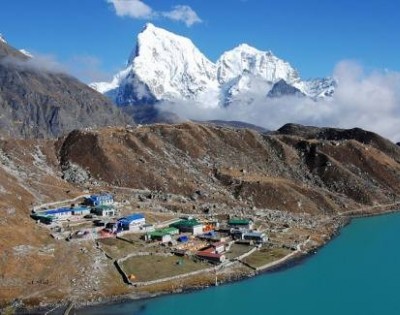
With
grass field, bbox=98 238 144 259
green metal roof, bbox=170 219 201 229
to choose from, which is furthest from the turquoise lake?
green metal roof, bbox=170 219 201 229

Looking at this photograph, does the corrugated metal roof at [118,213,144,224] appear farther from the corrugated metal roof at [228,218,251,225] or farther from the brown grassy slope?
the corrugated metal roof at [228,218,251,225]

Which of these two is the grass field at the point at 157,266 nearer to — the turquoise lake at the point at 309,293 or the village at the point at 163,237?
the village at the point at 163,237

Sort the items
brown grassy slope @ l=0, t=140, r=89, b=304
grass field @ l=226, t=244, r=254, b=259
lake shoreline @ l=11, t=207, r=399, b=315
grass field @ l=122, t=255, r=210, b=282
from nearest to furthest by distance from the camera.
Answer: lake shoreline @ l=11, t=207, r=399, b=315, brown grassy slope @ l=0, t=140, r=89, b=304, grass field @ l=122, t=255, r=210, b=282, grass field @ l=226, t=244, r=254, b=259

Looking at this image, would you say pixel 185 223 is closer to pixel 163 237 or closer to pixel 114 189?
pixel 163 237

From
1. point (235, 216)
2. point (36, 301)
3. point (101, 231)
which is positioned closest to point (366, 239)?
point (235, 216)

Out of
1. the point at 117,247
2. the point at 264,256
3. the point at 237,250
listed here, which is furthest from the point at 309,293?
the point at 117,247

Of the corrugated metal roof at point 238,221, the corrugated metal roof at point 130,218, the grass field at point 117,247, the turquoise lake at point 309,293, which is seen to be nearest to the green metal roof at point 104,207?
the corrugated metal roof at point 130,218

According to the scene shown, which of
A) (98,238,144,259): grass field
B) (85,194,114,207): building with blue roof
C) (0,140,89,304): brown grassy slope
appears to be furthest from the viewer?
(85,194,114,207): building with blue roof
